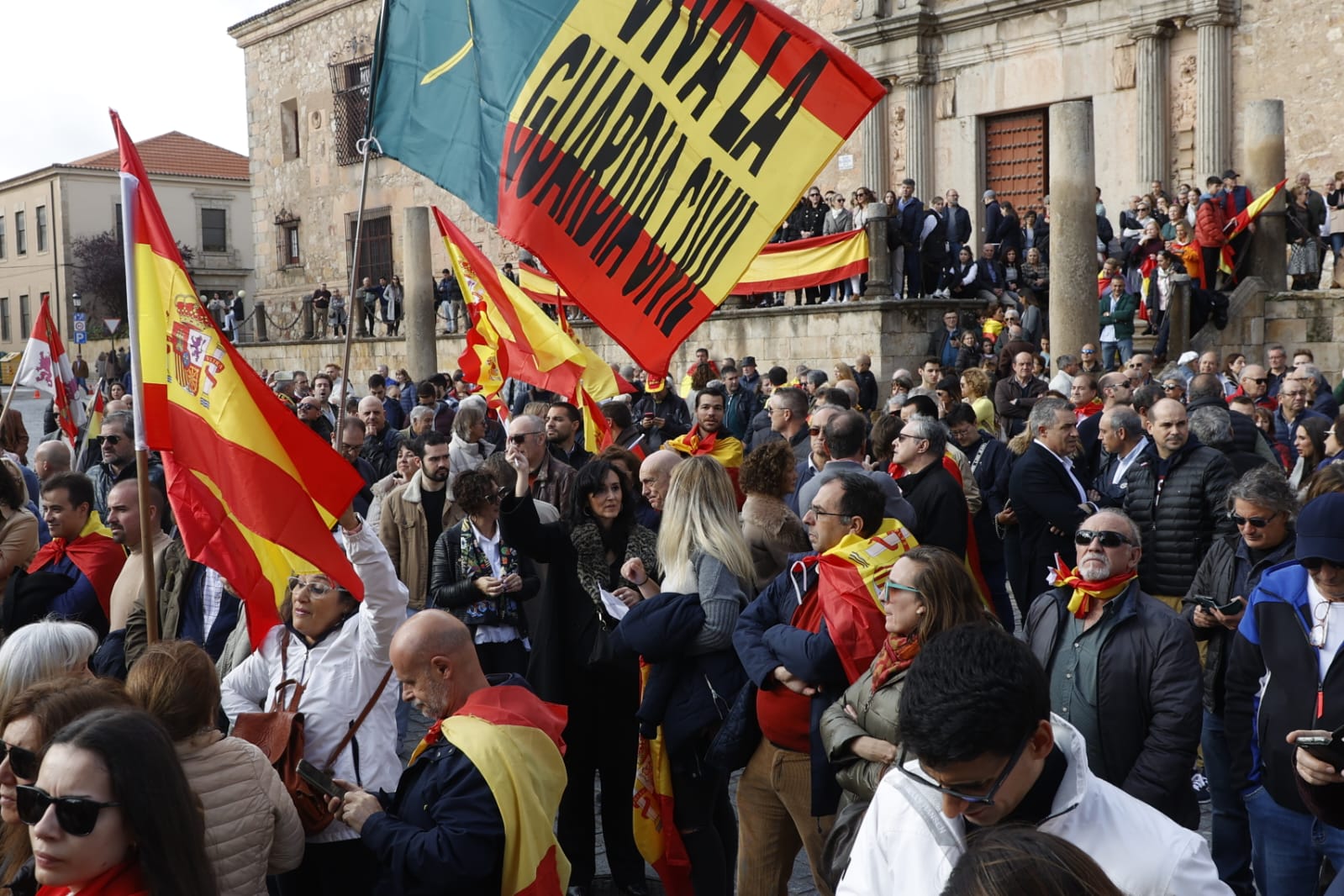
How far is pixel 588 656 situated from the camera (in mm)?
5086

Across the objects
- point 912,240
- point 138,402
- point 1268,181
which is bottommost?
point 138,402

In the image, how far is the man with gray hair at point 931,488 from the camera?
20.5 ft

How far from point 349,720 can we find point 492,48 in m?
2.86

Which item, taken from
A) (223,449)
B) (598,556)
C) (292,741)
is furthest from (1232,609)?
(223,449)

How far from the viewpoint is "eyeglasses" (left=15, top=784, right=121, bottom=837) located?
2.40 meters

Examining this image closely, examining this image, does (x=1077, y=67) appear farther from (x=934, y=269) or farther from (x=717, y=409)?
(x=717, y=409)

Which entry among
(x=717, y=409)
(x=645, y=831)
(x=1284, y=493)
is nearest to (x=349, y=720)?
(x=645, y=831)

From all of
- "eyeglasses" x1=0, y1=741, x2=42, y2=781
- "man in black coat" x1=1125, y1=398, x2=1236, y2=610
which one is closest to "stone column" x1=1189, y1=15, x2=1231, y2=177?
"man in black coat" x1=1125, y1=398, x2=1236, y2=610

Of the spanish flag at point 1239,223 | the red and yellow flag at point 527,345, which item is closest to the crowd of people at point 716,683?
the red and yellow flag at point 527,345

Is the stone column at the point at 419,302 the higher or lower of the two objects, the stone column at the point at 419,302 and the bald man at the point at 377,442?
the higher

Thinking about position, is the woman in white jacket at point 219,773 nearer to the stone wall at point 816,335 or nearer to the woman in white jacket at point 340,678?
the woman in white jacket at point 340,678

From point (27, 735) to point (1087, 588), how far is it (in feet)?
9.28

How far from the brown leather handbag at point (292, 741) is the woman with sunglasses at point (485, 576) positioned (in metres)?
1.58

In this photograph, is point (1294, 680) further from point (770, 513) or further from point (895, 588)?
point (770, 513)
